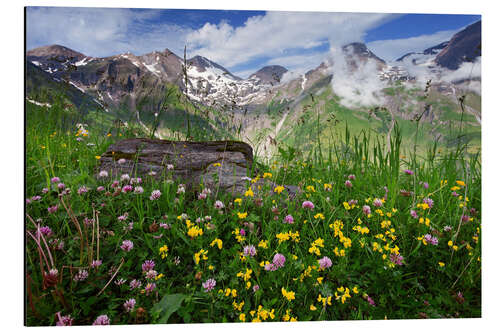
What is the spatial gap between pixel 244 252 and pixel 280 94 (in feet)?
5.96

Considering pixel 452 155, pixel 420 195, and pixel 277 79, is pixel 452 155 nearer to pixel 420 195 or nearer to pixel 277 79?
pixel 420 195

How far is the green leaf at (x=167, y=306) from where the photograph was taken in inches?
55.3

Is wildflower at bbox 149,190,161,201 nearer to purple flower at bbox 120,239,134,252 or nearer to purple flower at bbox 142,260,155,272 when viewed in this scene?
purple flower at bbox 120,239,134,252

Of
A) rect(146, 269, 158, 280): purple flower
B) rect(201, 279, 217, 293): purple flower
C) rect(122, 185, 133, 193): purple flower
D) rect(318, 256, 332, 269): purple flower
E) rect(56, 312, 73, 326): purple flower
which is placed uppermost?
rect(122, 185, 133, 193): purple flower

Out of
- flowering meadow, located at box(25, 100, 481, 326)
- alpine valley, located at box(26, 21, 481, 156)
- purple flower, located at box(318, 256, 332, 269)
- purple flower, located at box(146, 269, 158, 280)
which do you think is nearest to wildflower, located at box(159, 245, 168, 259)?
flowering meadow, located at box(25, 100, 481, 326)

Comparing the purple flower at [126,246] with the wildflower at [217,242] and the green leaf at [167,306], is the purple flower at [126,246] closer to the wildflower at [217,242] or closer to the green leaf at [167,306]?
the green leaf at [167,306]

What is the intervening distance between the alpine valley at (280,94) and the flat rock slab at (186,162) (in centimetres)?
28

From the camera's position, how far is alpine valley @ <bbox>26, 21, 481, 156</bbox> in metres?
2.44

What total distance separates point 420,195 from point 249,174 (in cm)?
140

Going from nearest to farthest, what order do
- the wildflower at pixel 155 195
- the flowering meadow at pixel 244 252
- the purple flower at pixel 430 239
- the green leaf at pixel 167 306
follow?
the green leaf at pixel 167 306, the flowering meadow at pixel 244 252, the purple flower at pixel 430 239, the wildflower at pixel 155 195

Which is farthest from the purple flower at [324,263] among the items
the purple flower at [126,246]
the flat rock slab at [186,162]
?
the purple flower at [126,246]

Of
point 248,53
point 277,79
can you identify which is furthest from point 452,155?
point 248,53

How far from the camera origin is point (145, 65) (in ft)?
8.80

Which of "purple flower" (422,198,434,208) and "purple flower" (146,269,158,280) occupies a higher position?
"purple flower" (422,198,434,208)
